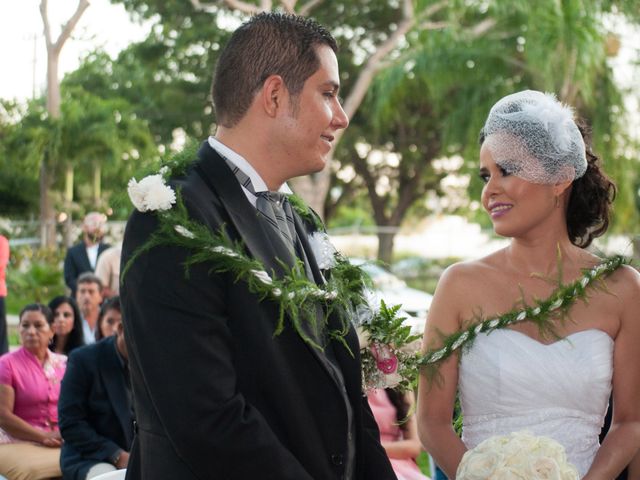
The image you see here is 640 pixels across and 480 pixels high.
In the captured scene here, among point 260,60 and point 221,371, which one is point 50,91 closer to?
point 260,60

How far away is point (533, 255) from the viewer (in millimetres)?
3236

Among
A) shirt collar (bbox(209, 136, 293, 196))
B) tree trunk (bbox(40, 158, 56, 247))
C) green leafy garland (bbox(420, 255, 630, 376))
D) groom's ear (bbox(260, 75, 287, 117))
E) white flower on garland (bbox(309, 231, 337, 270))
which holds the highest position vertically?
groom's ear (bbox(260, 75, 287, 117))

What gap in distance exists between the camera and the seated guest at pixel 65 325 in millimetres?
7453

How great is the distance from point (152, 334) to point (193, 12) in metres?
27.1

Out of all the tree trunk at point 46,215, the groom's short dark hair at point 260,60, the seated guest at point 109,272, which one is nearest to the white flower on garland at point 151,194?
the groom's short dark hair at point 260,60

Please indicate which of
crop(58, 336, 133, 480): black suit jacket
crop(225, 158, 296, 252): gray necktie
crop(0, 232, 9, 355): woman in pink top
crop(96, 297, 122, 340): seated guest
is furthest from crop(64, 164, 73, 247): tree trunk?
crop(225, 158, 296, 252): gray necktie

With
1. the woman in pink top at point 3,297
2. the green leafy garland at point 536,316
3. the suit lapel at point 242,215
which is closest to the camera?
the suit lapel at point 242,215

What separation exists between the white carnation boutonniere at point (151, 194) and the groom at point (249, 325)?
0.09 ft

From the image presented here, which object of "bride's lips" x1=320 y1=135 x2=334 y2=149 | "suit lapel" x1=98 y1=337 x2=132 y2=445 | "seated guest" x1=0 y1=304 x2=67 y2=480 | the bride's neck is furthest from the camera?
"seated guest" x1=0 y1=304 x2=67 y2=480

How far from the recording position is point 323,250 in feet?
8.91

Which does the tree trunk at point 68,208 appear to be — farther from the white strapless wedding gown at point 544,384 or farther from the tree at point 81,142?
the white strapless wedding gown at point 544,384

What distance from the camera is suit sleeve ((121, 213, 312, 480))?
2043 mm

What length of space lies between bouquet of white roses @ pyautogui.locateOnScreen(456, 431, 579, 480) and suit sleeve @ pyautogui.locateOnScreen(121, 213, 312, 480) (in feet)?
2.11

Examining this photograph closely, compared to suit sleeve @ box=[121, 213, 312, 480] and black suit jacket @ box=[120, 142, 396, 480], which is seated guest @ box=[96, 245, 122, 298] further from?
suit sleeve @ box=[121, 213, 312, 480]
